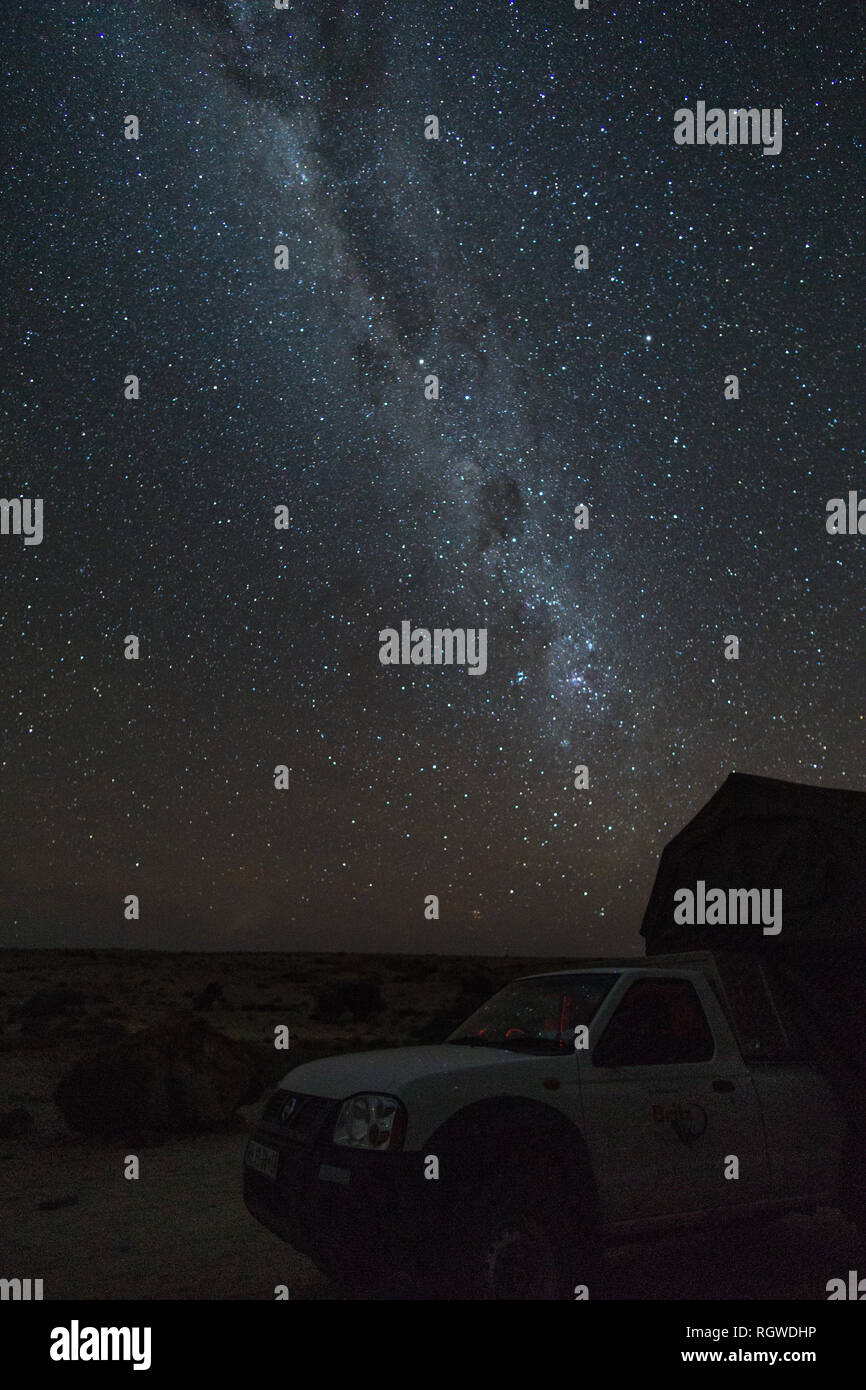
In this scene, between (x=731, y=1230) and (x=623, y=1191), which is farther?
(x=731, y=1230)

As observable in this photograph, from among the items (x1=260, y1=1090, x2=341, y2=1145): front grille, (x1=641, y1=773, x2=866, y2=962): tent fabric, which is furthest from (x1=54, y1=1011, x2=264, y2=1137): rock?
(x1=260, y1=1090, x2=341, y2=1145): front grille

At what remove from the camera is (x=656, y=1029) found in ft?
21.7

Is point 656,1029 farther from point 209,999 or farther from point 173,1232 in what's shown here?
point 209,999

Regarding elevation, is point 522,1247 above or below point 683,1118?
below

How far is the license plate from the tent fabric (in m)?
3.94

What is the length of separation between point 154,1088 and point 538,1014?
781 centimetres

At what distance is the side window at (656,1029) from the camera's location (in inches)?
248

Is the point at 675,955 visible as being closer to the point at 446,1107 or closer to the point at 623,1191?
the point at 623,1191

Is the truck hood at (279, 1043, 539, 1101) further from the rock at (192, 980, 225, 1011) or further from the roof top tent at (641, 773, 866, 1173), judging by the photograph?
the rock at (192, 980, 225, 1011)

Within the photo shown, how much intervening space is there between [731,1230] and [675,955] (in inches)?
65.7

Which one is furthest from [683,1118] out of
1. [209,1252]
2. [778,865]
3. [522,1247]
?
[209,1252]

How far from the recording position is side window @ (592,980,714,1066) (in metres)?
6.30
